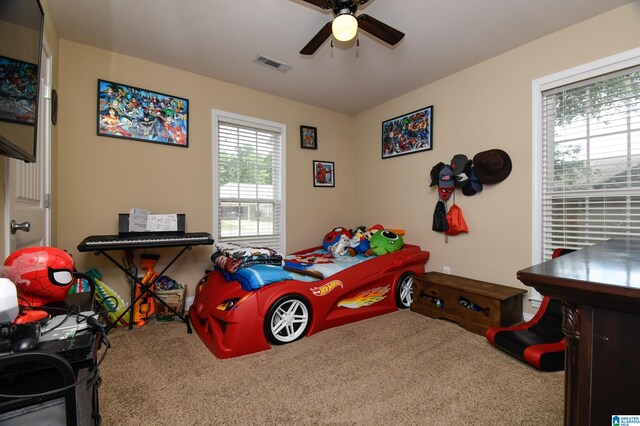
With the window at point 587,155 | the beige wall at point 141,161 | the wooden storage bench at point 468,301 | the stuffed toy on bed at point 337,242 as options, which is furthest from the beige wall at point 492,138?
the beige wall at point 141,161

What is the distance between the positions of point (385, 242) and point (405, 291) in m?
0.59

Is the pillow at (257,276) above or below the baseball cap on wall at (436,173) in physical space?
below

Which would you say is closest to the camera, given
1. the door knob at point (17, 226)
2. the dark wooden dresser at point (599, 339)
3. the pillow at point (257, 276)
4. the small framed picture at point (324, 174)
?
the dark wooden dresser at point (599, 339)

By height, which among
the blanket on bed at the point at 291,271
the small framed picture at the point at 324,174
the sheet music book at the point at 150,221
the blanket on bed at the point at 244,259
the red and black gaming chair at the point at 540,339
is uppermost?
the small framed picture at the point at 324,174

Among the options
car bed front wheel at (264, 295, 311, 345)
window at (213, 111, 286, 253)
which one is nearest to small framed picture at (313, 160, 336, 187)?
window at (213, 111, 286, 253)

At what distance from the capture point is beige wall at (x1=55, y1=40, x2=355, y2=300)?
102 inches

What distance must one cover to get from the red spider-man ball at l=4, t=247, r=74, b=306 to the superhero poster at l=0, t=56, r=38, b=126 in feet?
1.63

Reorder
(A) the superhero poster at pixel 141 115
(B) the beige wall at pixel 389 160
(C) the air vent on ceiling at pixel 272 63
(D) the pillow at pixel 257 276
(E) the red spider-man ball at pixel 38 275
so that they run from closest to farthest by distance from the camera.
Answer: (E) the red spider-man ball at pixel 38 275, (D) the pillow at pixel 257 276, (B) the beige wall at pixel 389 160, (A) the superhero poster at pixel 141 115, (C) the air vent on ceiling at pixel 272 63

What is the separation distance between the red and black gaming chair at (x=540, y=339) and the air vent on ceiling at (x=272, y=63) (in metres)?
3.01

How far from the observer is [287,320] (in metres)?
2.34

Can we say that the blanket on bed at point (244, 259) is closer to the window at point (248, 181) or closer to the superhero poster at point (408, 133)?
the window at point (248, 181)

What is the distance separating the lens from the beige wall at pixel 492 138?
236 cm

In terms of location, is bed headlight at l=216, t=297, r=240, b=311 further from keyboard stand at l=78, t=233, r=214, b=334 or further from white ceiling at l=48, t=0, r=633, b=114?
A: white ceiling at l=48, t=0, r=633, b=114

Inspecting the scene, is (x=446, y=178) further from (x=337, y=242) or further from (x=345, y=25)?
(x=345, y=25)
